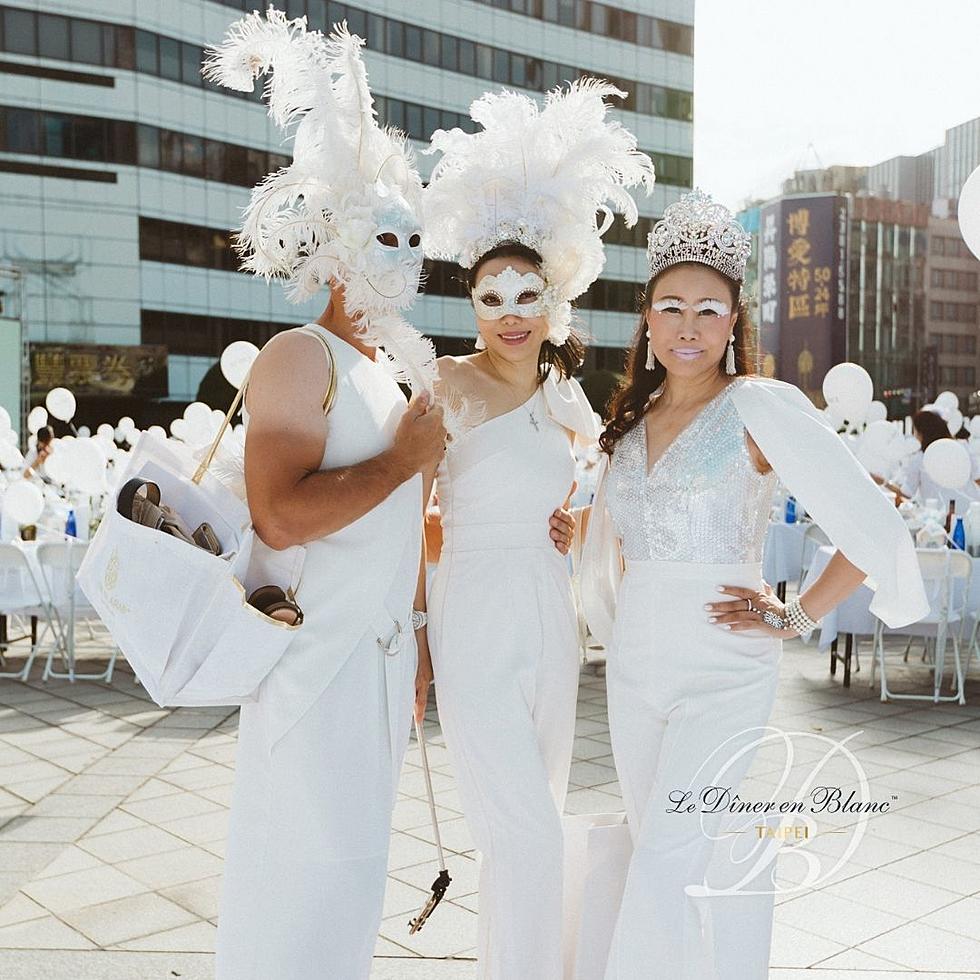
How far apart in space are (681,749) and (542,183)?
158cm

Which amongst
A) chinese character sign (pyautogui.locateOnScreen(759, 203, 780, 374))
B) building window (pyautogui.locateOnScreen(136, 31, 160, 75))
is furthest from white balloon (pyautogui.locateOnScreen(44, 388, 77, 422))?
chinese character sign (pyautogui.locateOnScreen(759, 203, 780, 374))

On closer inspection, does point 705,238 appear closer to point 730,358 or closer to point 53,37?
point 730,358

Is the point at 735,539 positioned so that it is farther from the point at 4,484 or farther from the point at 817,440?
the point at 4,484

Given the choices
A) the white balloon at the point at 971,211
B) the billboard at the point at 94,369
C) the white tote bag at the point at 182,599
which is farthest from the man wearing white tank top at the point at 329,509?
the billboard at the point at 94,369

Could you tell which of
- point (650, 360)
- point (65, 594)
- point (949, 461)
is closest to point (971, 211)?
point (650, 360)

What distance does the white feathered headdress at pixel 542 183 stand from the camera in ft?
Answer: 10.3

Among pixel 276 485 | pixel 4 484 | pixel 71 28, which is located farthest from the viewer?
pixel 71 28

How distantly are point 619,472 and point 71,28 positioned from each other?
34960mm

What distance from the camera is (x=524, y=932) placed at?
2729mm

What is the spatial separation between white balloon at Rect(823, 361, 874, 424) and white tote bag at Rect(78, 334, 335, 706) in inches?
324

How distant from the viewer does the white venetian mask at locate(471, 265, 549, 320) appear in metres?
3.01

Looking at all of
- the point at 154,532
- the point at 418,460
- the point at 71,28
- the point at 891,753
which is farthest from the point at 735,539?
the point at 71,28

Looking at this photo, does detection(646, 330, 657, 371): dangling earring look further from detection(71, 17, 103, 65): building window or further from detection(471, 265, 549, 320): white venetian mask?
detection(71, 17, 103, 65): building window

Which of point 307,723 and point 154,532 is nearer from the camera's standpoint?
point 154,532
